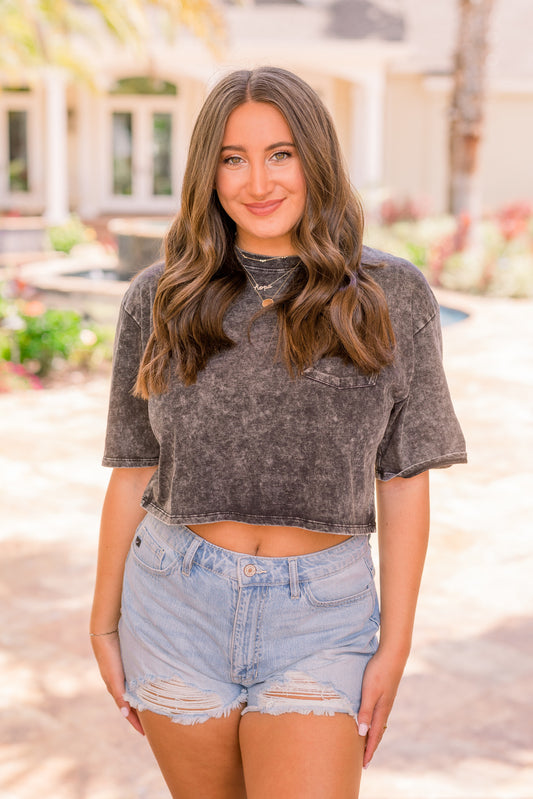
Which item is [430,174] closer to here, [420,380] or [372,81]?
[372,81]

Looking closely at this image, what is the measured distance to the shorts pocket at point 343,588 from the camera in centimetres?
193

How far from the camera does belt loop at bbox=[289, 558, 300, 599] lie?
192cm

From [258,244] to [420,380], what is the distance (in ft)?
1.56

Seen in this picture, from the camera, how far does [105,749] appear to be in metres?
3.51

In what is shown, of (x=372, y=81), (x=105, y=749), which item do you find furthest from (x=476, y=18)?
(x=105, y=749)

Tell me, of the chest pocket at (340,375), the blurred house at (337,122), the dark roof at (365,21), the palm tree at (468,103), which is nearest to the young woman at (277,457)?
the chest pocket at (340,375)

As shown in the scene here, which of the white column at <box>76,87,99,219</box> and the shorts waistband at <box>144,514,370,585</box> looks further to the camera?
the white column at <box>76,87,99,219</box>

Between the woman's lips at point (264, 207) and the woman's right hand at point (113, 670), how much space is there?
1029 millimetres

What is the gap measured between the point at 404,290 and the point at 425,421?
0.93 feet

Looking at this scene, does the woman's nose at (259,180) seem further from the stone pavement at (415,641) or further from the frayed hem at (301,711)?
the stone pavement at (415,641)

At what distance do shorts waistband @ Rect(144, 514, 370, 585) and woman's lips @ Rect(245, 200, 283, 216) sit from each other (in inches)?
27.3

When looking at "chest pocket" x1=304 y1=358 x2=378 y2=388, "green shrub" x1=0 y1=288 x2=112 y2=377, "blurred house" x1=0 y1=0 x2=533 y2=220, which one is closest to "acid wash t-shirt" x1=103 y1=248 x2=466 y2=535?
"chest pocket" x1=304 y1=358 x2=378 y2=388

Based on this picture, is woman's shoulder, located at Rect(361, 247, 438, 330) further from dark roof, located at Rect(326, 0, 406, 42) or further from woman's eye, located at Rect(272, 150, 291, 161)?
dark roof, located at Rect(326, 0, 406, 42)

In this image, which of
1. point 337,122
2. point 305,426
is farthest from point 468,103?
point 305,426
